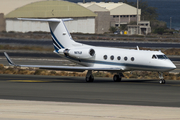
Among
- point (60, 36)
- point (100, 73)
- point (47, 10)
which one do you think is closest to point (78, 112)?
point (60, 36)

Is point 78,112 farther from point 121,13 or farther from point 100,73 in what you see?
point 121,13

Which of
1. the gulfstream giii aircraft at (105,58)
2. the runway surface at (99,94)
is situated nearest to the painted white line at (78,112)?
the runway surface at (99,94)

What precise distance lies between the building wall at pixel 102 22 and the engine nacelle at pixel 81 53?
85.8m

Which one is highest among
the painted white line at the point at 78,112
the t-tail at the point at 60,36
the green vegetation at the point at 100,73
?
the t-tail at the point at 60,36

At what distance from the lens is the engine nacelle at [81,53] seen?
99.5 ft

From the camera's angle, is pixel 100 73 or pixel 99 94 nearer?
pixel 99 94

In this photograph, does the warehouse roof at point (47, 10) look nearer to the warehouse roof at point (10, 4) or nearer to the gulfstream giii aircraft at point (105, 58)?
the warehouse roof at point (10, 4)

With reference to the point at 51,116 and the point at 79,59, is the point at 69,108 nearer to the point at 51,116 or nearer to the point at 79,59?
the point at 51,116

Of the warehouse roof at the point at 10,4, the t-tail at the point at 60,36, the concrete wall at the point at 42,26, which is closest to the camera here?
the t-tail at the point at 60,36

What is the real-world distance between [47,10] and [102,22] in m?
22.5

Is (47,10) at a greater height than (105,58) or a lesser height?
greater

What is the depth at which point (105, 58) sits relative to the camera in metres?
30.0

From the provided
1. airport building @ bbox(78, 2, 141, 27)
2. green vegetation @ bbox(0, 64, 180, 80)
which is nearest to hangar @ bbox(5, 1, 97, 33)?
airport building @ bbox(78, 2, 141, 27)

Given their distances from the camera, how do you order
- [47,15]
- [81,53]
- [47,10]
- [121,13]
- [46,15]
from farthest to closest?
[121,13]
[47,10]
[47,15]
[46,15]
[81,53]
